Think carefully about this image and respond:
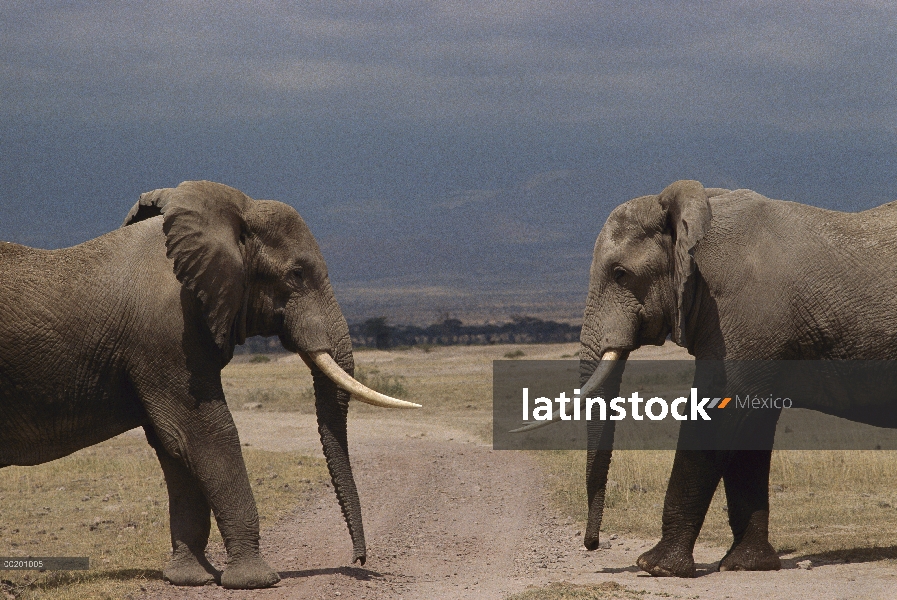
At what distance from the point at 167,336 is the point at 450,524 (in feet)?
19.5

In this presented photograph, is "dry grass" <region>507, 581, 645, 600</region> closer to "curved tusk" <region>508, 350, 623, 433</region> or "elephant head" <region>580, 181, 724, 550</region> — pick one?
"elephant head" <region>580, 181, 724, 550</region>

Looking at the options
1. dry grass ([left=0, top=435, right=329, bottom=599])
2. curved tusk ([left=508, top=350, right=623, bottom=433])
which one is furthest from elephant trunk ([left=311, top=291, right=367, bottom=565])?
curved tusk ([left=508, top=350, right=623, bottom=433])

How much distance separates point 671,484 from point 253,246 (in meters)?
4.61

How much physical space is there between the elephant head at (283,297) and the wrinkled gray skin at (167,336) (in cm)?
1

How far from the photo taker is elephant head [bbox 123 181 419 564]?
11.2 meters

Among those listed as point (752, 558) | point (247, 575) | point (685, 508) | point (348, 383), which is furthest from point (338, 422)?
point (752, 558)

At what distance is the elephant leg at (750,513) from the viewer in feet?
39.1

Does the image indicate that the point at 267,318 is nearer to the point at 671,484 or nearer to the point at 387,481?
the point at 671,484

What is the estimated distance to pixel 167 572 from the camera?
38.0ft

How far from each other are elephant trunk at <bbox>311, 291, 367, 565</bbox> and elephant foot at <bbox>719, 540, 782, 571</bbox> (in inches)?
141

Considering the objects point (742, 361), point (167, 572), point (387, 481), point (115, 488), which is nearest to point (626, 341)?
point (742, 361)

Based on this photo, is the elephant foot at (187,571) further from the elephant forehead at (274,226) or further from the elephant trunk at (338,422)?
the elephant forehead at (274,226)

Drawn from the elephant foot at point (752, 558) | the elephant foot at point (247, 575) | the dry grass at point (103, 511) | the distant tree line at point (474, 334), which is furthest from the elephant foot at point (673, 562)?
the distant tree line at point (474, 334)

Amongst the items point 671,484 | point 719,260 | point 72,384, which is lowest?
point 671,484
